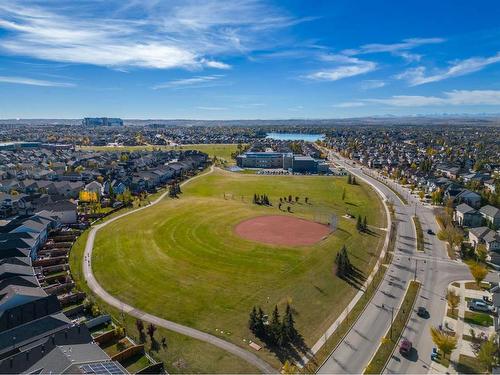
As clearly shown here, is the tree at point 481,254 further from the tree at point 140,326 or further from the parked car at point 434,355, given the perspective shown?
the tree at point 140,326

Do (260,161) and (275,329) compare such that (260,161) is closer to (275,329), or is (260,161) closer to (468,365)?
(275,329)

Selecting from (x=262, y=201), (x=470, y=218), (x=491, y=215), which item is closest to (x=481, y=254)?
(x=470, y=218)


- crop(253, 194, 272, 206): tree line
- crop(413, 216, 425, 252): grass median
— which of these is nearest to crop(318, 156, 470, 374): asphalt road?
crop(413, 216, 425, 252): grass median

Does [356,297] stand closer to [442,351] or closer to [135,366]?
[442,351]

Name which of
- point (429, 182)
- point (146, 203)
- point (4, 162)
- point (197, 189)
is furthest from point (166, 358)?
point (4, 162)

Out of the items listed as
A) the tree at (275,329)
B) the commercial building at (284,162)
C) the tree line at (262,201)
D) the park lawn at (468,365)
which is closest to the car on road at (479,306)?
the park lawn at (468,365)

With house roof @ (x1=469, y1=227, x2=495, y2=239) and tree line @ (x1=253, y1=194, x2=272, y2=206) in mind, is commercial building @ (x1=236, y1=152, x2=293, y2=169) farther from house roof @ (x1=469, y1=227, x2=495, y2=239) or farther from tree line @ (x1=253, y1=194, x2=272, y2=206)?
house roof @ (x1=469, y1=227, x2=495, y2=239)
